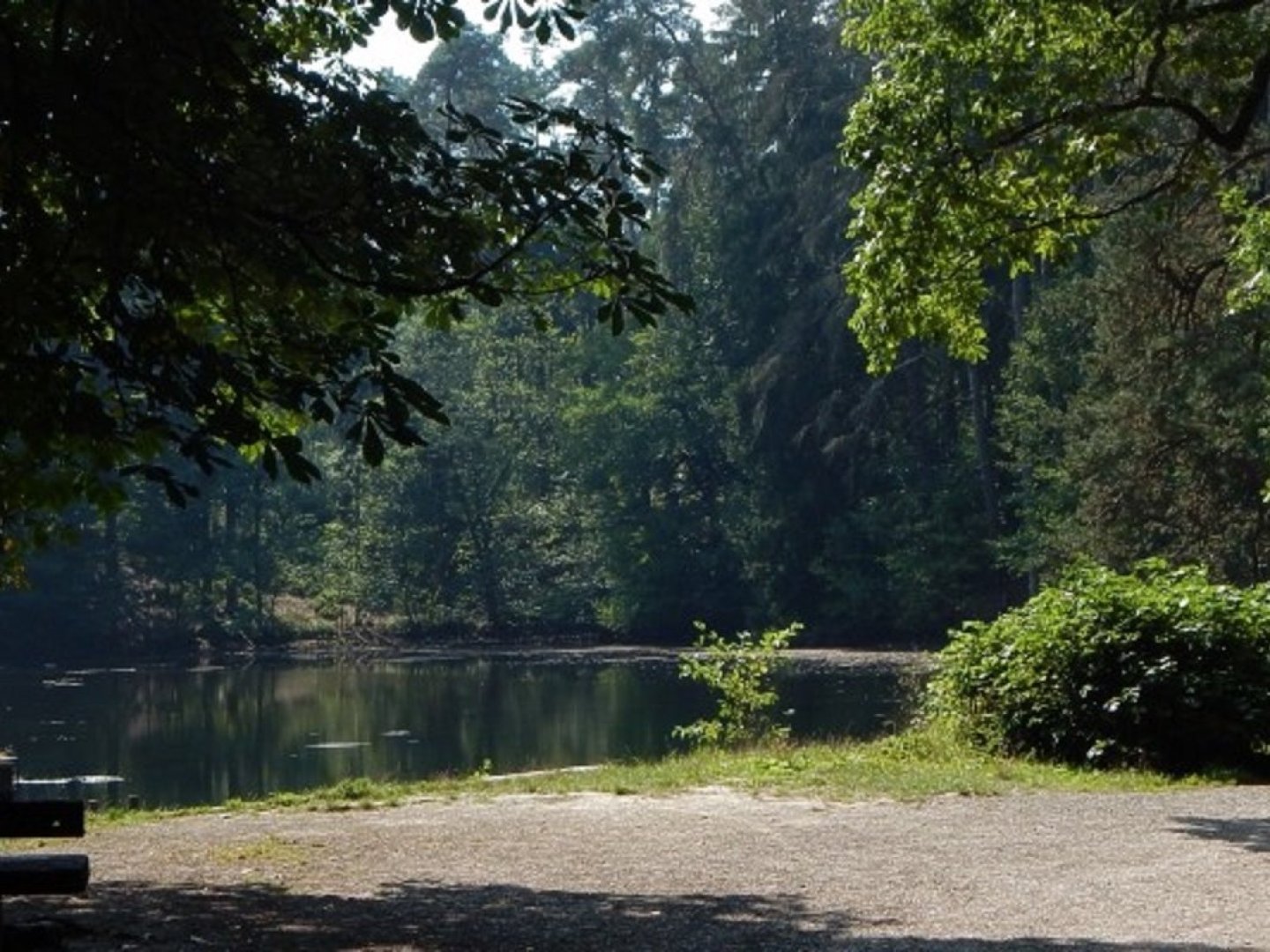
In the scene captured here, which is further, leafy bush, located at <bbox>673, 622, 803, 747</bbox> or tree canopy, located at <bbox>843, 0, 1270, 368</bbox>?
leafy bush, located at <bbox>673, 622, 803, 747</bbox>

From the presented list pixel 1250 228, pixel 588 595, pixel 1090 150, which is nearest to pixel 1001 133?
pixel 1090 150

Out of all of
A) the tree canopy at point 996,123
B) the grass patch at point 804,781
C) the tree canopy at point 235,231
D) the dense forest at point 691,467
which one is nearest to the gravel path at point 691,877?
the grass patch at point 804,781

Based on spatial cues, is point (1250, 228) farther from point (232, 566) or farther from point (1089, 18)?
point (232, 566)

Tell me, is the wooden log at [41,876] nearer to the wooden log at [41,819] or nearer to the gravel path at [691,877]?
the wooden log at [41,819]

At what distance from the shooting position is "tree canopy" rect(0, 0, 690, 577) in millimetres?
6902

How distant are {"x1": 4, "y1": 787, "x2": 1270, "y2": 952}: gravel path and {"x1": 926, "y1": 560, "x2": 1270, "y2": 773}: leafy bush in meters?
1.67

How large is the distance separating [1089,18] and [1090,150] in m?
1.10

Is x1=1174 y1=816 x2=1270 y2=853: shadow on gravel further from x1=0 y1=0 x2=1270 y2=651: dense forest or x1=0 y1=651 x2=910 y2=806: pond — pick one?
x1=0 y1=0 x2=1270 y2=651: dense forest

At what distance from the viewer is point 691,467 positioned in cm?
6469

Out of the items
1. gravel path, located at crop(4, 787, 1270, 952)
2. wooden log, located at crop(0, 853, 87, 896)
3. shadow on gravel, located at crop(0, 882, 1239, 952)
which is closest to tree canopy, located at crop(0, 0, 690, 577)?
wooden log, located at crop(0, 853, 87, 896)

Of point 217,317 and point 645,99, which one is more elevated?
point 645,99

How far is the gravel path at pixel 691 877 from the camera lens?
8352 millimetres

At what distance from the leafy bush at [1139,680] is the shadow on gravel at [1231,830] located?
9.84ft

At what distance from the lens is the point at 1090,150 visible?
15.3m
